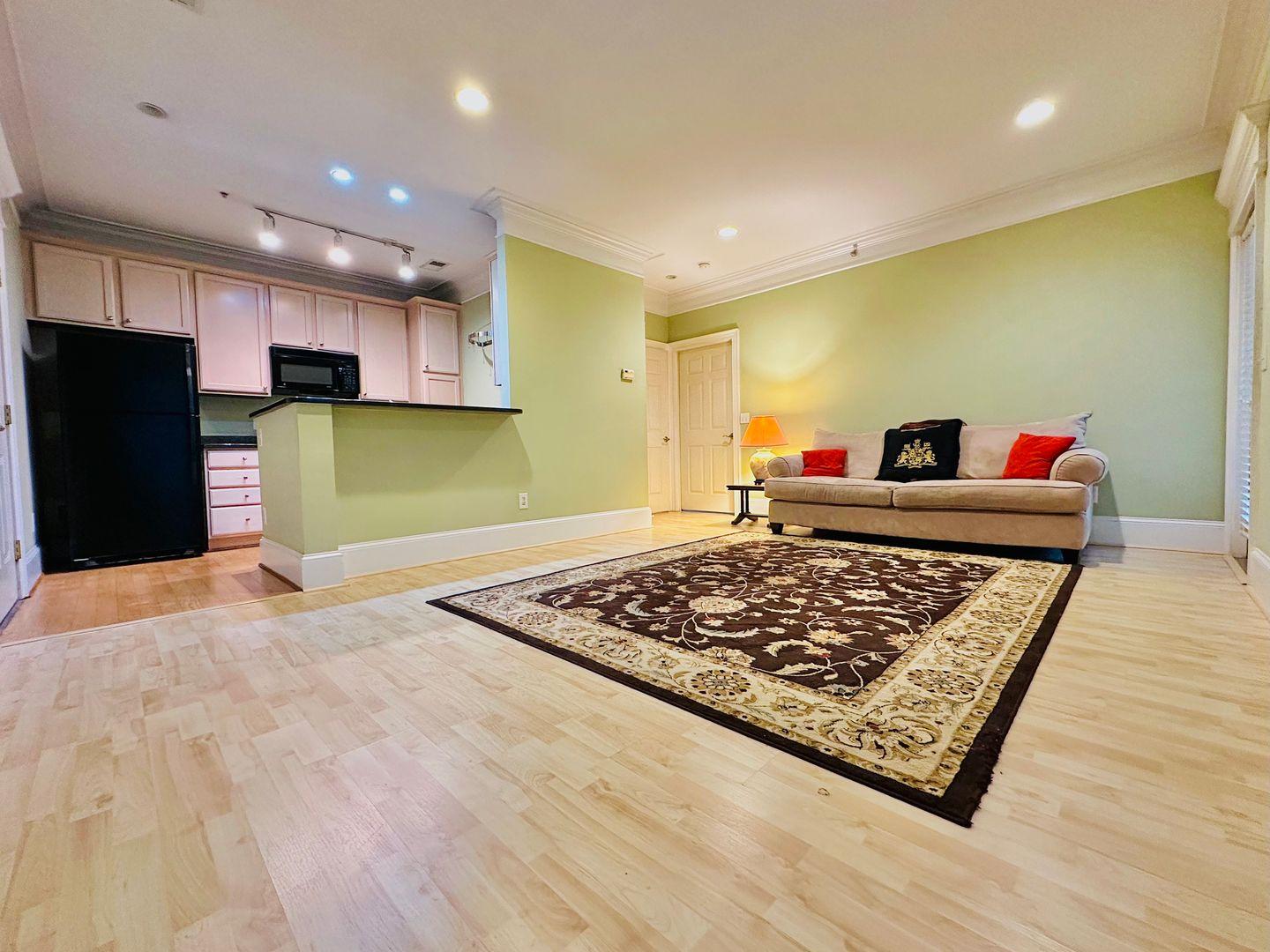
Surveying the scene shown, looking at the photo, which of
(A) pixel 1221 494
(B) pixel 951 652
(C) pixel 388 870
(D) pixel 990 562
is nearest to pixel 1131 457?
(A) pixel 1221 494

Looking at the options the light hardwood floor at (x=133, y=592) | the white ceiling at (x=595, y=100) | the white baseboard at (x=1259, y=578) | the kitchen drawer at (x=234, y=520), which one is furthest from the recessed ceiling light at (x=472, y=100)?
the white baseboard at (x=1259, y=578)

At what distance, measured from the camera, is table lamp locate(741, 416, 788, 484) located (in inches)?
194

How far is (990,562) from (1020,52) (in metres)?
2.60

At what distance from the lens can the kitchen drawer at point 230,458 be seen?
13.6 feet

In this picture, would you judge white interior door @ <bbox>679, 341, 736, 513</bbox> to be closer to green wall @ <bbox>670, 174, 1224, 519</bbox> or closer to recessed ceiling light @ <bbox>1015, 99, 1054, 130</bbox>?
green wall @ <bbox>670, 174, 1224, 519</bbox>

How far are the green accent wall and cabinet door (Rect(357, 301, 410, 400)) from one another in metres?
2.71

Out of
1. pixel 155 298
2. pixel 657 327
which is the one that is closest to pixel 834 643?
pixel 657 327

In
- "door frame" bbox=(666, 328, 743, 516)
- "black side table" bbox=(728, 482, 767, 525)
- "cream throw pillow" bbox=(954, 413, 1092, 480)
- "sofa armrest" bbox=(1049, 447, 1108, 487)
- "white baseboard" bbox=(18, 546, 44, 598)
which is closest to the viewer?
"white baseboard" bbox=(18, 546, 44, 598)

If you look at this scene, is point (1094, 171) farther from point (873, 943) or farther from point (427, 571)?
point (427, 571)

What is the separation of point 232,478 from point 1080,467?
6123 mm

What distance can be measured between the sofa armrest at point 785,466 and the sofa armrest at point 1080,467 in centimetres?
172

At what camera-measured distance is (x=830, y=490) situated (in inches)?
152

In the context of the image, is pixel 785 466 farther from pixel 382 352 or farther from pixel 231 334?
pixel 231 334

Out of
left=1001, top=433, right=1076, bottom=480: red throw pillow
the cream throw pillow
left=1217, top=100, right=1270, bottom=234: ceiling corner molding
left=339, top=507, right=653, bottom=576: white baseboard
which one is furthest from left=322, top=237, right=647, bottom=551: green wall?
left=1217, top=100, right=1270, bottom=234: ceiling corner molding
